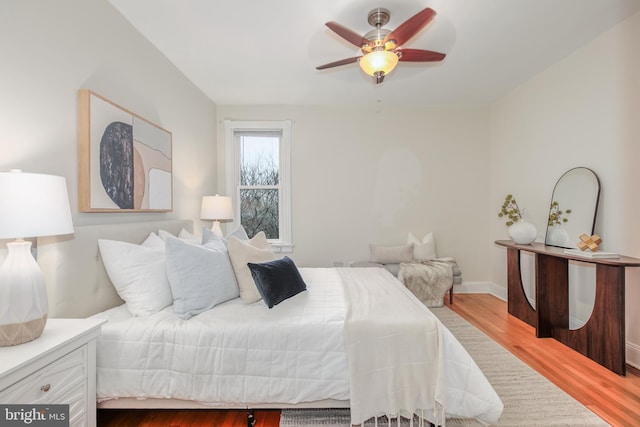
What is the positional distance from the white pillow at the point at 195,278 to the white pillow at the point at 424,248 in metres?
2.78

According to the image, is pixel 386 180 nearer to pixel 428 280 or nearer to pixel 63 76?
pixel 428 280

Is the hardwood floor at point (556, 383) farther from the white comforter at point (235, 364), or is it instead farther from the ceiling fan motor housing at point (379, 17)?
the ceiling fan motor housing at point (379, 17)

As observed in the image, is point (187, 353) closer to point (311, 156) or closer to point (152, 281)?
point (152, 281)

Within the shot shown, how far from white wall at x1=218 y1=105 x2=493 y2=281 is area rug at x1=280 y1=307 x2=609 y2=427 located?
2103 millimetres

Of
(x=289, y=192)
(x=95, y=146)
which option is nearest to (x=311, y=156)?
(x=289, y=192)

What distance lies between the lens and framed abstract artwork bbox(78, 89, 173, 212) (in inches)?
73.4

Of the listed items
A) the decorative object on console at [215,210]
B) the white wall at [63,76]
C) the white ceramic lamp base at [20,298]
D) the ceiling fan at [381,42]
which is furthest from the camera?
the decorative object on console at [215,210]

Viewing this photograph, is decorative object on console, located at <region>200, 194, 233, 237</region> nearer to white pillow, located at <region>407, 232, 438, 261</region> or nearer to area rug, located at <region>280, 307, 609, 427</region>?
area rug, located at <region>280, 307, 609, 427</region>

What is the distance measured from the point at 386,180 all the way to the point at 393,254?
3.39ft

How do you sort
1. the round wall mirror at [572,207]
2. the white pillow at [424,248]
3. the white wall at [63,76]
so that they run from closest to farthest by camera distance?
1. the white wall at [63,76]
2. the round wall mirror at [572,207]
3. the white pillow at [424,248]

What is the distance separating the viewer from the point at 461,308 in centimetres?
367

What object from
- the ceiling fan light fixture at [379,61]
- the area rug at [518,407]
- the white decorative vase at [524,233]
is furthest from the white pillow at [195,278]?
the white decorative vase at [524,233]

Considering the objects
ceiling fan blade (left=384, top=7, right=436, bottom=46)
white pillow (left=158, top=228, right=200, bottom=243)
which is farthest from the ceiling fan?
white pillow (left=158, top=228, right=200, bottom=243)

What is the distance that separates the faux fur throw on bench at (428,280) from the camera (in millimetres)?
3619
